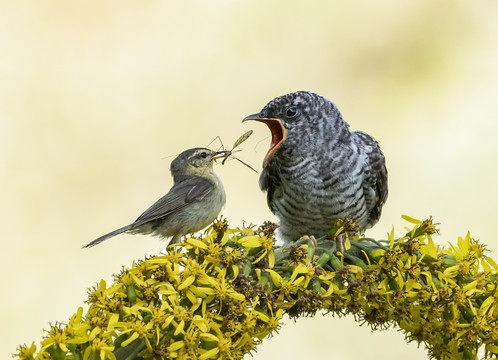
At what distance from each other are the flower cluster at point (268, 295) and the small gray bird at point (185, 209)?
1.39 metres

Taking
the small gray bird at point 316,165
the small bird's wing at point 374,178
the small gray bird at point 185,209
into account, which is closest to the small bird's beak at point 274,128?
the small gray bird at point 316,165

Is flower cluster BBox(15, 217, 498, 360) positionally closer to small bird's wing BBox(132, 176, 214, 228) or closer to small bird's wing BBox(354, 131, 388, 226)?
small bird's wing BBox(354, 131, 388, 226)

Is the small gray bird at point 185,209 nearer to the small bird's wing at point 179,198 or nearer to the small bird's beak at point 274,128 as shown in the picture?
the small bird's wing at point 179,198

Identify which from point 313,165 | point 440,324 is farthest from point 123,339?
point 313,165

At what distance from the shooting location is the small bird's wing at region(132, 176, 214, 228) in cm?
378

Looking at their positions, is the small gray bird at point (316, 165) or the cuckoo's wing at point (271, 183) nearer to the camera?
the small gray bird at point (316, 165)

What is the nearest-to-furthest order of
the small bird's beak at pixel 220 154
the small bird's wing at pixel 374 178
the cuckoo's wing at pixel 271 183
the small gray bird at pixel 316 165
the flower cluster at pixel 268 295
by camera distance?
the flower cluster at pixel 268 295, the small gray bird at pixel 316 165, the small bird's wing at pixel 374 178, the cuckoo's wing at pixel 271 183, the small bird's beak at pixel 220 154

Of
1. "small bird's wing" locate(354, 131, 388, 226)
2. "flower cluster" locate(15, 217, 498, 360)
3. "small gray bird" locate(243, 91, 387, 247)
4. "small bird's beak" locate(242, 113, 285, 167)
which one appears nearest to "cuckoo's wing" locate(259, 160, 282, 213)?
"small gray bird" locate(243, 91, 387, 247)

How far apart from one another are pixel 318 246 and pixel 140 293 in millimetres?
753

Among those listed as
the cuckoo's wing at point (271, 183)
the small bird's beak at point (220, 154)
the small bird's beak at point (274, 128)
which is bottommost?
the small bird's beak at point (274, 128)

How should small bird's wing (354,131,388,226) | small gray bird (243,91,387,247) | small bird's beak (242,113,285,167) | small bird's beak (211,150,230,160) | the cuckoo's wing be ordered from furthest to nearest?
small bird's beak (211,150,230,160)
the cuckoo's wing
small bird's wing (354,131,388,226)
small gray bird (243,91,387,247)
small bird's beak (242,113,285,167)

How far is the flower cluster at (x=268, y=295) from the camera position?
82.4 inches

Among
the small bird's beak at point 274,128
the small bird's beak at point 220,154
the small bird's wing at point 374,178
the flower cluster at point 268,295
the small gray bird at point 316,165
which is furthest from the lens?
the small bird's beak at point 220,154

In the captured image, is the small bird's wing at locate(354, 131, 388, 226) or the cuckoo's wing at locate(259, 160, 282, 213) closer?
the small bird's wing at locate(354, 131, 388, 226)
